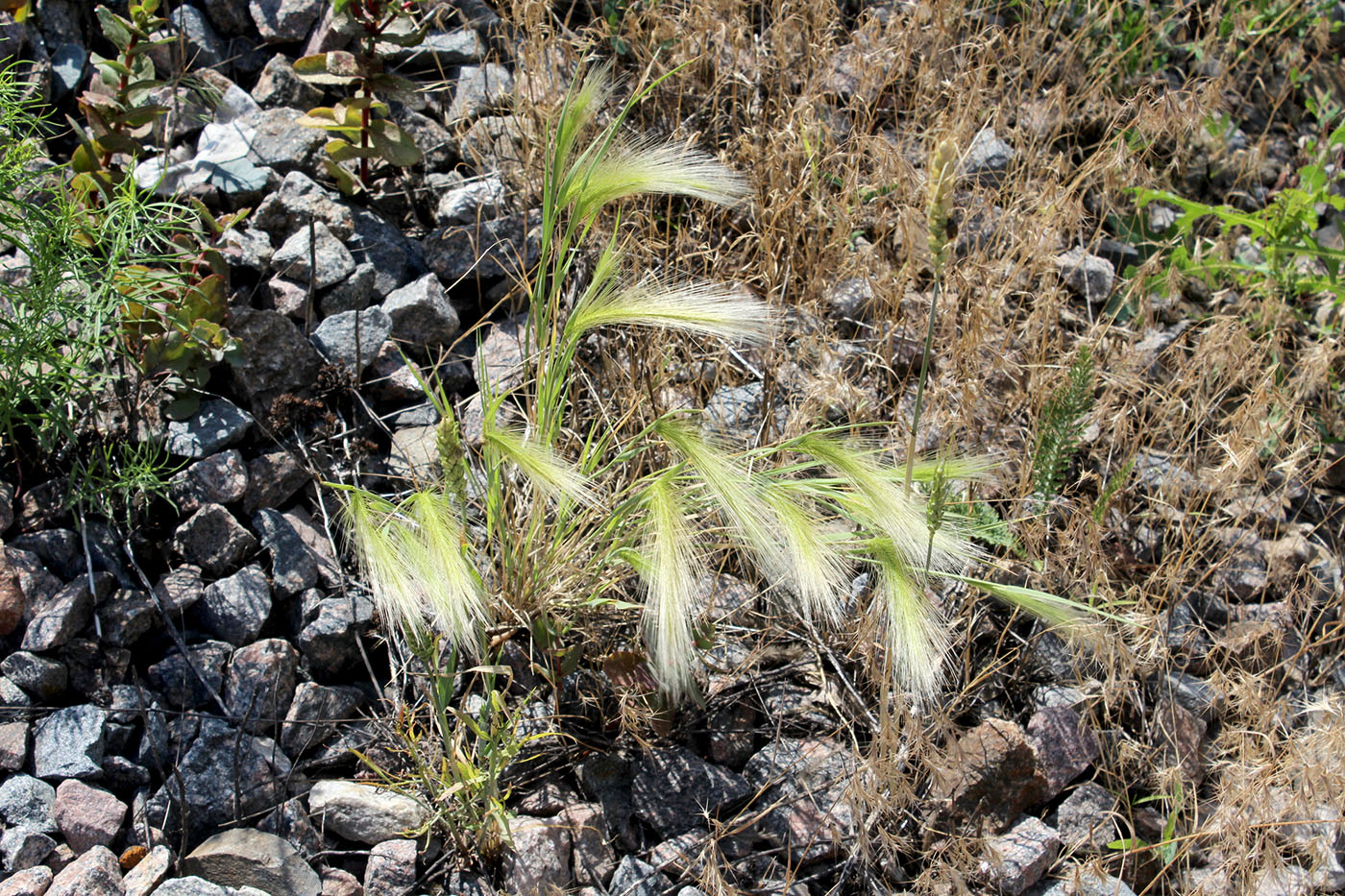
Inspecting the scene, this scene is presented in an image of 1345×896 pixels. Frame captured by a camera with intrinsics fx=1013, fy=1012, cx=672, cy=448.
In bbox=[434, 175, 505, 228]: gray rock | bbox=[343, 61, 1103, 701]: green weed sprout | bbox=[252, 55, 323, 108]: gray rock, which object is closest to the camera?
bbox=[343, 61, 1103, 701]: green weed sprout

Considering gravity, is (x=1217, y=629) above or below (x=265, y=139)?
below

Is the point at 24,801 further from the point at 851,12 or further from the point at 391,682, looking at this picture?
the point at 851,12

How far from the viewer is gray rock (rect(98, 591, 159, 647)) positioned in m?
1.70

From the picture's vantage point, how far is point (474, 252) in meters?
2.21

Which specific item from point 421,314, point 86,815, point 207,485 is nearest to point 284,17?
point 421,314

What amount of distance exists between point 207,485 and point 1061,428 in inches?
63.2

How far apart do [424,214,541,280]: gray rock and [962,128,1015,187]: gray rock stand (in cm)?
113

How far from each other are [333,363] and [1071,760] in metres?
1.60

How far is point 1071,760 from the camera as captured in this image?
6.05 feet

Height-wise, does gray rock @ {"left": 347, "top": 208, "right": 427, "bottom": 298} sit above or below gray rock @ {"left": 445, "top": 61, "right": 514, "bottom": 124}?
below

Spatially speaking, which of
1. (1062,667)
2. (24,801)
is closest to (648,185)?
(1062,667)

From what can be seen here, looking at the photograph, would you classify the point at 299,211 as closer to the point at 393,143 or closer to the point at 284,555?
the point at 393,143

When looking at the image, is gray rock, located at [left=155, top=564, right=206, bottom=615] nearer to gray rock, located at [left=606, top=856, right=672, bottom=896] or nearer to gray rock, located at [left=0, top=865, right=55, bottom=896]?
gray rock, located at [left=0, top=865, right=55, bottom=896]

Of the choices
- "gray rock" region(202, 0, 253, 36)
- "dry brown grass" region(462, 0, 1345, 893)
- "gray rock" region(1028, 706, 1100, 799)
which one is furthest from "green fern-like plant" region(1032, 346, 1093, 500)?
"gray rock" region(202, 0, 253, 36)
